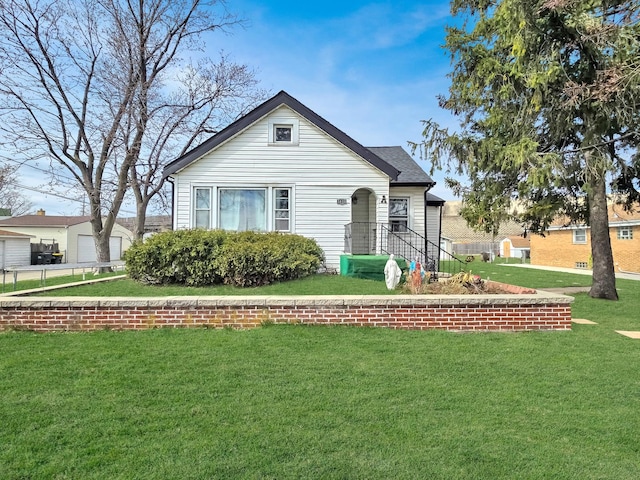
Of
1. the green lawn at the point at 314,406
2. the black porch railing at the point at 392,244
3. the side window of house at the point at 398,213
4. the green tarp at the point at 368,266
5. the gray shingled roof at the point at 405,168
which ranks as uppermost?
the gray shingled roof at the point at 405,168

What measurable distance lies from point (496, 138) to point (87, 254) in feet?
108

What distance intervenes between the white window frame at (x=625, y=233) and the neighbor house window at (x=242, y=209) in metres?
19.6

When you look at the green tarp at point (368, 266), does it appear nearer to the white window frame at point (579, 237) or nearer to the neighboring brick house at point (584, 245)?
the neighboring brick house at point (584, 245)

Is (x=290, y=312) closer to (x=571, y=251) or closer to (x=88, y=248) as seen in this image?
(x=571, y=251)

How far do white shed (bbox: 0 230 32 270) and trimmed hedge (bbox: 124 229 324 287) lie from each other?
20.5m

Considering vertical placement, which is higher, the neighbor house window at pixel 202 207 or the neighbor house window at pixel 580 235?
the neighbor house window at pixel 202 207

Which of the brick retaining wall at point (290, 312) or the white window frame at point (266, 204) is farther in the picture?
the white window frame at point (266, 204)

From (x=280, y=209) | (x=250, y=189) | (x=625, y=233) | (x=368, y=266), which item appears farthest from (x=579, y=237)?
(x=250, y=189)

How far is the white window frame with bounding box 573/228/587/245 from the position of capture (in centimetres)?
2470

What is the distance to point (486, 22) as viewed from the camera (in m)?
11.1

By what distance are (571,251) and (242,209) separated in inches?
900

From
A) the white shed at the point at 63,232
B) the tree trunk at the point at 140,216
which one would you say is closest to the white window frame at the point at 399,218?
the tree trunk at the point at 140,216

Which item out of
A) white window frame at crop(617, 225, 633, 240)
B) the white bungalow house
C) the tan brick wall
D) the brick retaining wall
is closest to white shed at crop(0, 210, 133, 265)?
the white bungalow house

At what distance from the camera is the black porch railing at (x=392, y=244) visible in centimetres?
1186
